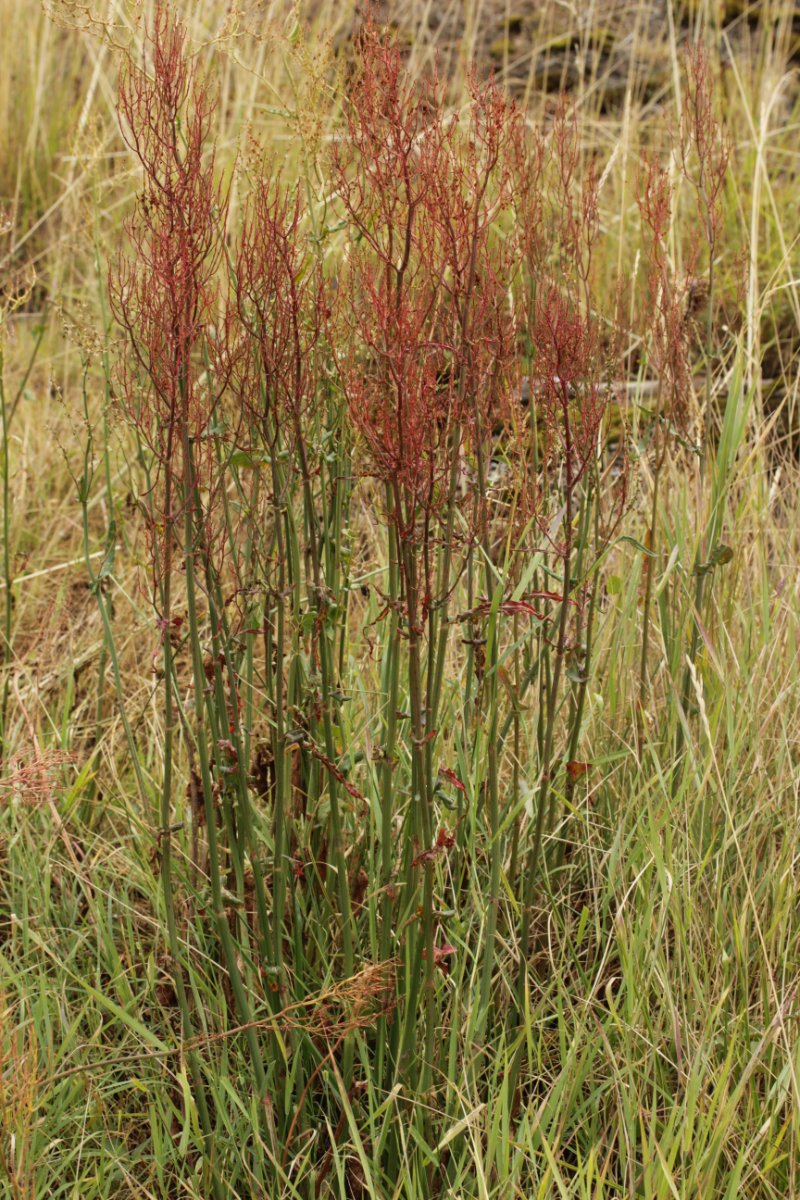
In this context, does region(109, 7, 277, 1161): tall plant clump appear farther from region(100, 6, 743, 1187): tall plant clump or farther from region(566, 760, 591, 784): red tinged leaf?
region(566, 760, 591, 784): red tinged leaf

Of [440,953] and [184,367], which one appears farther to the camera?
[440,953]

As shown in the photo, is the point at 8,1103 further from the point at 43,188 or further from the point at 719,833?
the point at 43,188

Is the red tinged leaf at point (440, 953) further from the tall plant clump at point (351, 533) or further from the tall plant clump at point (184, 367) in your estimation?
the tall plant clump at point (184, 367)

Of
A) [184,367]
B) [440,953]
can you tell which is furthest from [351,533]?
[440,953]

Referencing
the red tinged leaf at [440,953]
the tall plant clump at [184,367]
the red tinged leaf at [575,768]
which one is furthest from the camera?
the red tinged leaf at [575,768]

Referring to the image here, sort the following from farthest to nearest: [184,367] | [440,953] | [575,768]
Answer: [575,768]
[440,953]
[184,367]

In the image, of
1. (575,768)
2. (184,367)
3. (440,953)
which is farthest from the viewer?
(575,768)

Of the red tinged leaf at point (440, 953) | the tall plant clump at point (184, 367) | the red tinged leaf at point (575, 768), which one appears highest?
the tall plant clump at point (184, 367)

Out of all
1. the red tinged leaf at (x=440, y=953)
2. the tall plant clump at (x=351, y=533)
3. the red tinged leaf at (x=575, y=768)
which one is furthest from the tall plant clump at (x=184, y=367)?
the red tinged leaf at (x=575, y=768)

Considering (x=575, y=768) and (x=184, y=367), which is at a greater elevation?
(x=184, y=367)

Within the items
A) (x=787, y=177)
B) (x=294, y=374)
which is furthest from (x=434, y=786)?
(x=787, y=177)

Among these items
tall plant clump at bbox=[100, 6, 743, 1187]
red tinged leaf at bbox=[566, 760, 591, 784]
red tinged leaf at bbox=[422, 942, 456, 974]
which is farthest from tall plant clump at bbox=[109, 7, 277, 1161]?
red tinged leaf at bbox=[566, 760, 591, 784]

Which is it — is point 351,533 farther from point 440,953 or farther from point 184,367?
point 440,953

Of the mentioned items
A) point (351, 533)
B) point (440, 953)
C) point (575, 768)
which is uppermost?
point (351, 533)
